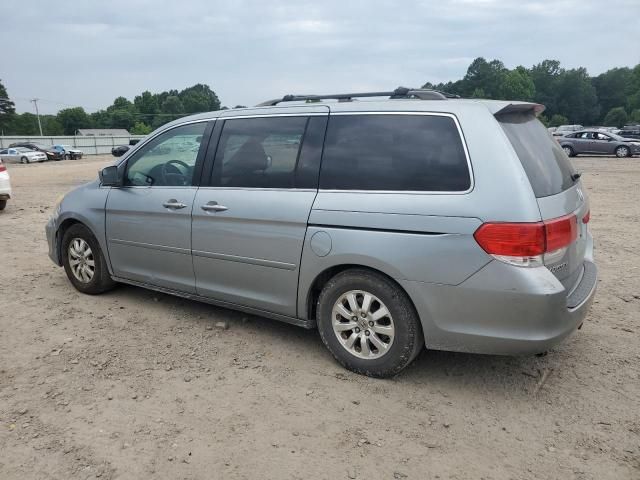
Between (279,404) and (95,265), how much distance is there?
110 inches

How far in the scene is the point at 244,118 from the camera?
420cm

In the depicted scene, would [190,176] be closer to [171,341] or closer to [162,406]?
[171,341]

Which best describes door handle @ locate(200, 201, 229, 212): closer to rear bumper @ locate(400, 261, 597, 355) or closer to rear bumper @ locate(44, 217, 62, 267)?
rear bumper @ locate(400, 261, 597, 355)

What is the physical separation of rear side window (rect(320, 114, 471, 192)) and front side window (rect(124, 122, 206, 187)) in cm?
134

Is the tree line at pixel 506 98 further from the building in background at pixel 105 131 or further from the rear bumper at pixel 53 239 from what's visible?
the rear bumper at pixel 53 239

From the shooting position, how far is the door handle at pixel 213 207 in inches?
160

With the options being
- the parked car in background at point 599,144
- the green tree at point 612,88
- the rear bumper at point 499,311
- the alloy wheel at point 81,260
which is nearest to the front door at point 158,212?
the alloy wheel at point 81,260

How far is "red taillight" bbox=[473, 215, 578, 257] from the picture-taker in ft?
9.56

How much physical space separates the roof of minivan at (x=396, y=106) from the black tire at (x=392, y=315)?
3.63 ft

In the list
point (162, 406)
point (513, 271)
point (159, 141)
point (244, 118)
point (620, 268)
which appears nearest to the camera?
point (513, 271)

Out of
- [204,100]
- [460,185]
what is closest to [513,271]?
[460,185]

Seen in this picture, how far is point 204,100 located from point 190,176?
360 ft

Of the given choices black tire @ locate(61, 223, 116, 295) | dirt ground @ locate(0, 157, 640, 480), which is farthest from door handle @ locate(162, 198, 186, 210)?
black tire @ locate(61, 223, 116, 295)

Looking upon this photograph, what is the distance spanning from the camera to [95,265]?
512 centimetres
